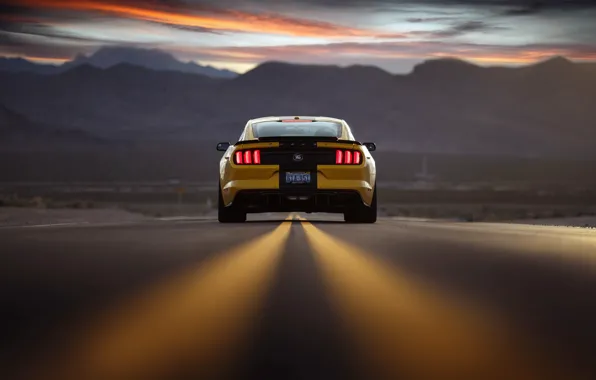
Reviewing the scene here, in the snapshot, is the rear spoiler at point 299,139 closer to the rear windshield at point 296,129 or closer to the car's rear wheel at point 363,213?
the rear windshield at point 296,129

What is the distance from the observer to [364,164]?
739 inches

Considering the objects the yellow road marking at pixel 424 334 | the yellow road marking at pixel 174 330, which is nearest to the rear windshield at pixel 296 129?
the yellow road marking at pixel 174 330

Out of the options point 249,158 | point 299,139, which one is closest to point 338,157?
point 299,139

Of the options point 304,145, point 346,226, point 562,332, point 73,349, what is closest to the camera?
point 73,349

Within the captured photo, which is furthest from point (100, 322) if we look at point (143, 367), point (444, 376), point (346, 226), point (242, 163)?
point (346, 226)

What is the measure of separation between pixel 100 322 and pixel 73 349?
1.19 m

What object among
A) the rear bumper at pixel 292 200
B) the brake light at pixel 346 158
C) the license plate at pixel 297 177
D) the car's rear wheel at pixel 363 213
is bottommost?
the car's rear wheel at pixel 363 213

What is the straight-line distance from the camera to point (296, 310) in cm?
896

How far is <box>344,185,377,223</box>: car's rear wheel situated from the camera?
19.9m

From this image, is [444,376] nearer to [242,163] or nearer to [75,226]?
[242,163]

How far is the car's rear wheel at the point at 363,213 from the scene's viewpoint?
19906 millimetres

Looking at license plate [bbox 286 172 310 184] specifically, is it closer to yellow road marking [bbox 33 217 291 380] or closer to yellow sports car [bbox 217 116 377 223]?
yellow sports car [bbox 217 116 377 223]

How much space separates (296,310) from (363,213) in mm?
11455

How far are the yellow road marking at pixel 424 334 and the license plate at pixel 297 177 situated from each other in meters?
6.74
